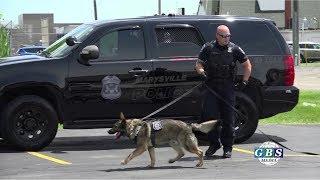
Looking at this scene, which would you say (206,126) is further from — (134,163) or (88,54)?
(88,54)

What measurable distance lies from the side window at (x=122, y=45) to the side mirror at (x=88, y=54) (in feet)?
0.80

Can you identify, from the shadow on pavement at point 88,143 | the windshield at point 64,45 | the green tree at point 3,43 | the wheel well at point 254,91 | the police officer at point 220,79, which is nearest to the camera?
the police officer at point 220,79

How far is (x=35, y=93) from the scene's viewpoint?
862 cm

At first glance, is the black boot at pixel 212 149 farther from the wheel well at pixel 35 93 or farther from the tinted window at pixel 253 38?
the wheel well at pixel 35 93

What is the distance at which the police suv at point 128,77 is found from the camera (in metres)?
8.47

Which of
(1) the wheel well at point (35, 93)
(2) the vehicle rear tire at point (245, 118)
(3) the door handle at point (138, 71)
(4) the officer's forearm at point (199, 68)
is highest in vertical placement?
(4) the officer's forearm at point (199, 68)

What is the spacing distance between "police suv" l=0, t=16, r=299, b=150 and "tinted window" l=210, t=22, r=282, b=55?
0.01 metres

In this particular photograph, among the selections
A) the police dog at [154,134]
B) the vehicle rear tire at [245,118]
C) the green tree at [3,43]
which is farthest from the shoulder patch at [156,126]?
the green tree at [3,43]

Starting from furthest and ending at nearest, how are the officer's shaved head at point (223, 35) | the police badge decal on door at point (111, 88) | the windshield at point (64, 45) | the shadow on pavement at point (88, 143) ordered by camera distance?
1. the shadow on pavement at point (88, 143)
2. the windshield at point (64, 45)
3. the police badge decal on door at point (111, 88)
4. the officer's shaved head at point (223, 35)

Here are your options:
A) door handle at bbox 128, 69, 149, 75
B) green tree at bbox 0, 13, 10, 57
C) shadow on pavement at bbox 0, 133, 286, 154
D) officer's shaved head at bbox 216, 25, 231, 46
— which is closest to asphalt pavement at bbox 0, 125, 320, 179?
shadow on pavement at bbox 0, 133, 286, 154

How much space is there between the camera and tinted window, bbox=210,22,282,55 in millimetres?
9422

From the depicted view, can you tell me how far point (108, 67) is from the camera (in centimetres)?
869

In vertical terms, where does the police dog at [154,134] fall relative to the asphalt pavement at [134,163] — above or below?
above

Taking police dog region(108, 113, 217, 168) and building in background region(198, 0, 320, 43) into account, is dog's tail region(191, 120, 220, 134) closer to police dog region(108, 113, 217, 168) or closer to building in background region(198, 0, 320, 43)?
police dog region(108, 113, 217, 168)
